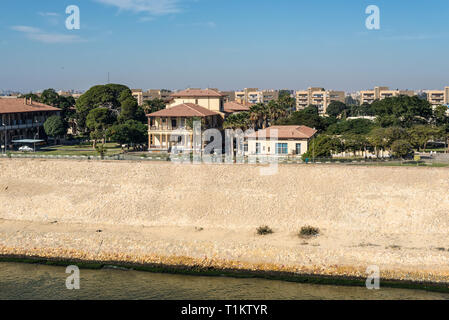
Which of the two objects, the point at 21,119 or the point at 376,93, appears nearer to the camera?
the point at 21,119

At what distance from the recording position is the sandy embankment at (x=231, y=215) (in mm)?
31891

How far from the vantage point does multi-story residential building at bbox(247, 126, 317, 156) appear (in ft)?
169

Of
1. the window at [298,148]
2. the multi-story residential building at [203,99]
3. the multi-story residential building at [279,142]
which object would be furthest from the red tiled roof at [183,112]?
the window at [298,148]

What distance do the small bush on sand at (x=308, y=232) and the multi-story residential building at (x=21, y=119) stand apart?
4091 centimetres

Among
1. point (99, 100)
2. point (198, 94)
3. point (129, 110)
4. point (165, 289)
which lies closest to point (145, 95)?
point (99, 100)

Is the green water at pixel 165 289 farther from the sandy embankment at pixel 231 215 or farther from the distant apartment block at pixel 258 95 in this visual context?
the distant apartment block at pixel 258 95

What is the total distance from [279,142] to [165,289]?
26246 mm

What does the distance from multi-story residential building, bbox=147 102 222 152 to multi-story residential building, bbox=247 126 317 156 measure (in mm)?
8796

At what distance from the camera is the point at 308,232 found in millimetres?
35125

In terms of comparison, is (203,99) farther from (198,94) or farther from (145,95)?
(145,95)

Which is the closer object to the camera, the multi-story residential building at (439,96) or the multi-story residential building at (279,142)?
the multi-story residential building at (279,142)

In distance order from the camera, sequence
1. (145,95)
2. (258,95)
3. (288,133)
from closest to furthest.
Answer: (288,133) → (145,95) → (258,95)
